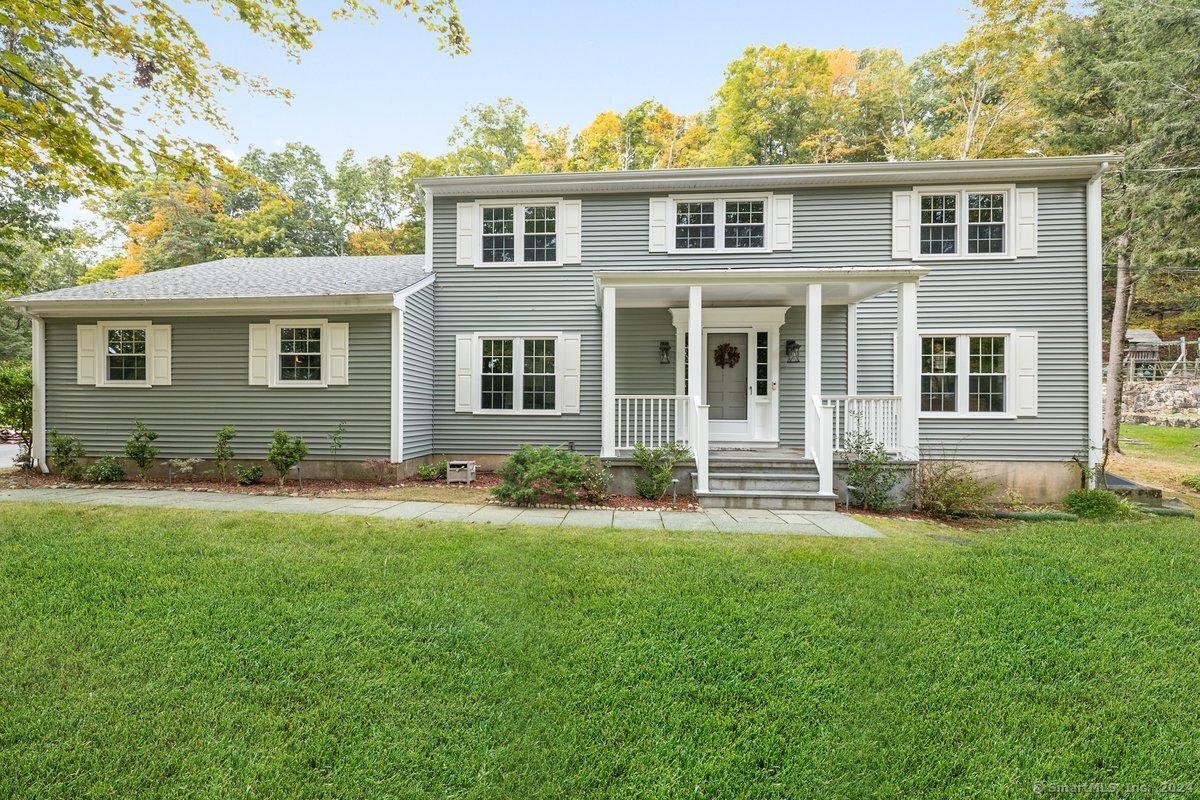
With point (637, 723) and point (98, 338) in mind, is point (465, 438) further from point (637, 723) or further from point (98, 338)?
point (637, 723)

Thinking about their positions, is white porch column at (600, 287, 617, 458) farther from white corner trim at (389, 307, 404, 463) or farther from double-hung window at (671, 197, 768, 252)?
white corner trim at (389, 307, 404, 463)

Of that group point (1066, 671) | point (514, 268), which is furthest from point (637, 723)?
point (514, 268)

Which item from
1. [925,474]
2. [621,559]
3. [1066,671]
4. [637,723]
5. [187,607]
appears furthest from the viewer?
[925,474]

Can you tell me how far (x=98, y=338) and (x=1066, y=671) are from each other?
1360 cm

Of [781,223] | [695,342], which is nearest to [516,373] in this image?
[695,342]

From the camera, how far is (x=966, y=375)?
8727 millimetres

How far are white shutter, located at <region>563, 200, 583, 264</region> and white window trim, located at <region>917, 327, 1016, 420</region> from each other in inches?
252

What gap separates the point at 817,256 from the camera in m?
9.12

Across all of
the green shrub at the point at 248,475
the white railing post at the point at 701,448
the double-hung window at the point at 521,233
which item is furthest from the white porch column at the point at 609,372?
the green shrub at the point at 248,475

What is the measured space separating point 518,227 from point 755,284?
4.88 m

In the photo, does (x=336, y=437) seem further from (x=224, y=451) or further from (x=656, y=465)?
(x=656, y=465)

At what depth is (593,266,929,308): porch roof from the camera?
7102mm

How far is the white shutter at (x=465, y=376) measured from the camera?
9.58 meters

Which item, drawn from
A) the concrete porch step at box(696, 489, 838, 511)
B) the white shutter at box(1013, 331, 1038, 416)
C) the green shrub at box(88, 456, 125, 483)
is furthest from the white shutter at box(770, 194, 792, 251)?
the green shrub at box(88, 456, 125, 483)
